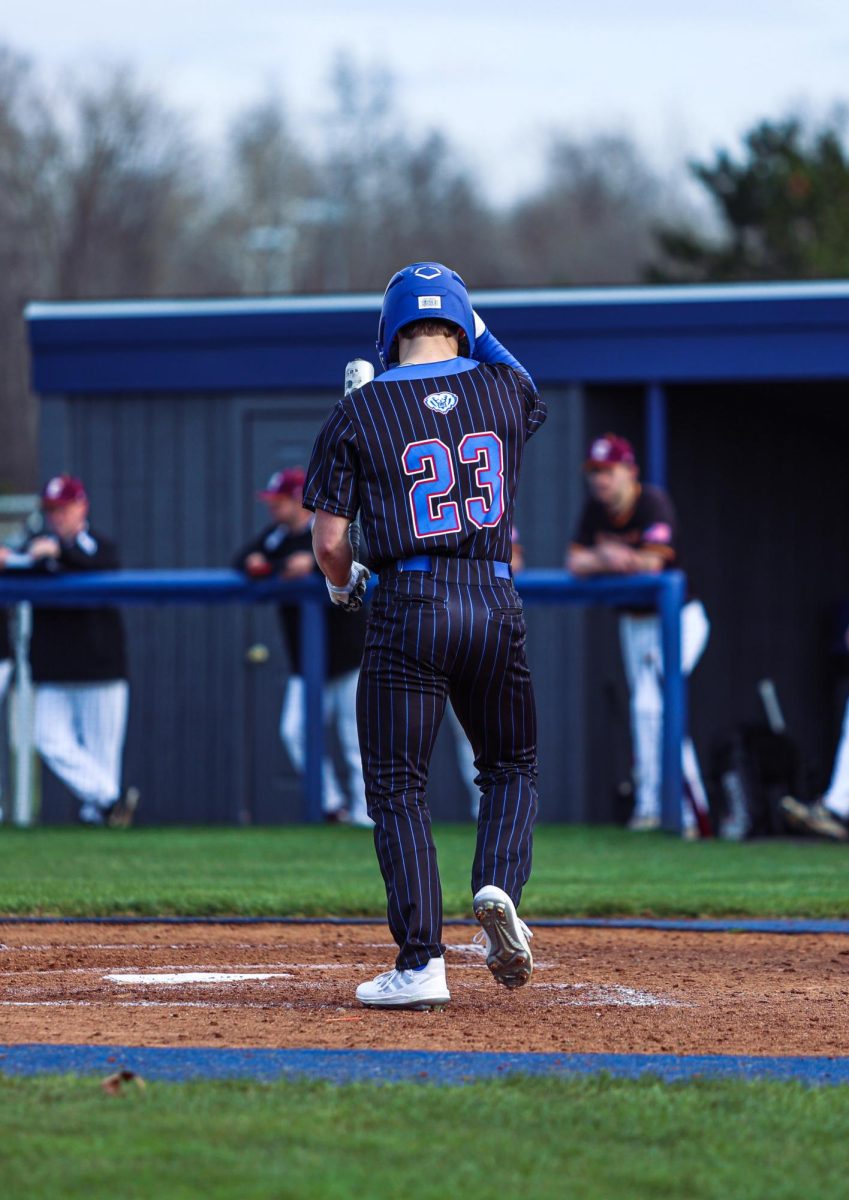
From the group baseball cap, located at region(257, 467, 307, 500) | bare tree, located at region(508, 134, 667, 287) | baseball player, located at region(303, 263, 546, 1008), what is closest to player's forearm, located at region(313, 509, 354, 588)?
baseball player, located at region(303, 263, 546, 1008)

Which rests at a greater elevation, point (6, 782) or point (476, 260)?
point (476, 260)

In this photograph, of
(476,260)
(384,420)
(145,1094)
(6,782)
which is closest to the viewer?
(145,1094)

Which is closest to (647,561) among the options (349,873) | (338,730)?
(338,730)

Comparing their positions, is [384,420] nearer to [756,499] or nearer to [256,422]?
[256,422]

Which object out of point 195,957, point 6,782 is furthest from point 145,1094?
point 6,782

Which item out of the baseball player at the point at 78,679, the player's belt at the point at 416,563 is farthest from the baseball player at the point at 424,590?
the baseball player at the point at 78,679

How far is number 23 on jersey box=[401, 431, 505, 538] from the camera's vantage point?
4.48m

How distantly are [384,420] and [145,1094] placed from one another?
69.7 inches

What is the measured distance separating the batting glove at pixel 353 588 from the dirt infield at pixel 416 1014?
3.30 ft

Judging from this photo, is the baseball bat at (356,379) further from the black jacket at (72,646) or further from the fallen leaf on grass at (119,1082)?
the black jacket at (72,646)

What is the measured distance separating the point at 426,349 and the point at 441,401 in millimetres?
187

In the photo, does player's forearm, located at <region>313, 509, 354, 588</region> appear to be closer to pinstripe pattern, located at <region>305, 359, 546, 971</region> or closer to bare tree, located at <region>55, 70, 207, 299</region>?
pinstripe pattern, located at <region>305, 359, 546, 971</region>

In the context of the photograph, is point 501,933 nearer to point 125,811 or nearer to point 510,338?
point 125,811

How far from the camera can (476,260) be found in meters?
48.7
